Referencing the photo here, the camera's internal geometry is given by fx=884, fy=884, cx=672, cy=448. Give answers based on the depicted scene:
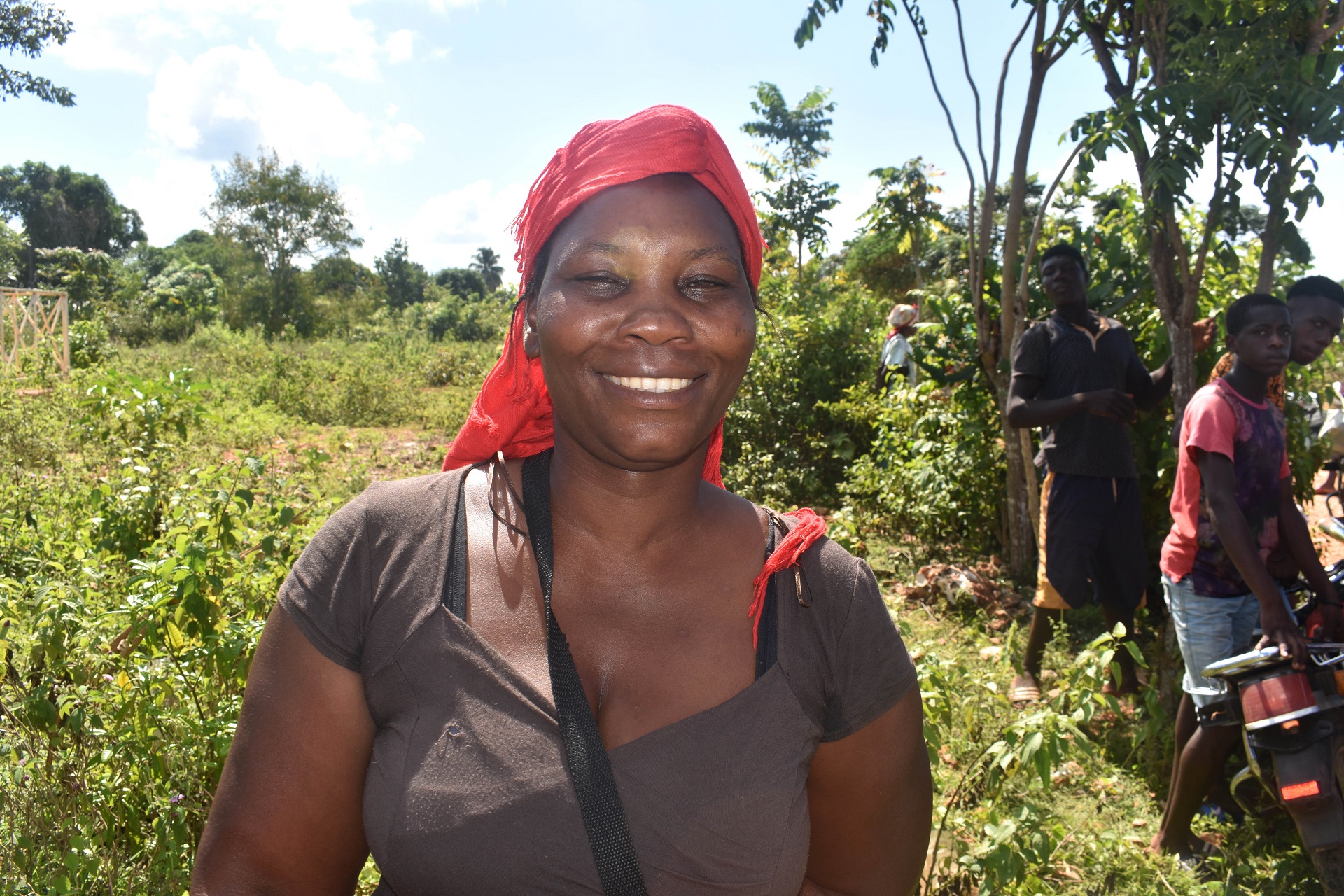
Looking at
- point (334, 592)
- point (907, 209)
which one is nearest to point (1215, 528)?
point (334, 592)

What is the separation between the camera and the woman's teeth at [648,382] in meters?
1.16

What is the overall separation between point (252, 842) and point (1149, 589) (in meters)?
4.43

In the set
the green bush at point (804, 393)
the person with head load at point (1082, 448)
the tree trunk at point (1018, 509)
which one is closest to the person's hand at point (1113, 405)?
the person with head load at point (1082, 448)

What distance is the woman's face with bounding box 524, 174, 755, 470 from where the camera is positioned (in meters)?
1.16

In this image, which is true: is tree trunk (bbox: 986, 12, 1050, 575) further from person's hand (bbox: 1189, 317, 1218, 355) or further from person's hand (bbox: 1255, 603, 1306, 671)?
person's hand (bbox: 1255, 603, 1306, 671)

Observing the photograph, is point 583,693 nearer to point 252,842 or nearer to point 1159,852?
point 252,842

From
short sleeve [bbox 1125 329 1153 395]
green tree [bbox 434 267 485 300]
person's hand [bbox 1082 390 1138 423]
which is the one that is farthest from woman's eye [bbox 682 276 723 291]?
green tree [bbox 434 267 485 300]

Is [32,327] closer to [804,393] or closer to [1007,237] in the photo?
[804,393]

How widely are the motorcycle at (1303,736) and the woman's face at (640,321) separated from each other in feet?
6.98

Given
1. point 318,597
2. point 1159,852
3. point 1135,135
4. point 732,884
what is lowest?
point 1159,852

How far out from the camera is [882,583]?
17.1 feet

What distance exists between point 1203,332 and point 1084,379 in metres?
0.46

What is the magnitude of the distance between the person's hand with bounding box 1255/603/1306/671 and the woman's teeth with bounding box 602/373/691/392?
7.25 ft

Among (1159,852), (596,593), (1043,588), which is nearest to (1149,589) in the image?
(1043,588)
